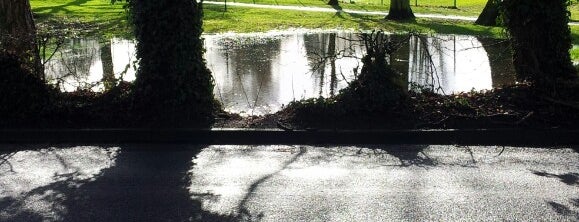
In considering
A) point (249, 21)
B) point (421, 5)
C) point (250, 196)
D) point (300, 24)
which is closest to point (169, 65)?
point (250, 196)

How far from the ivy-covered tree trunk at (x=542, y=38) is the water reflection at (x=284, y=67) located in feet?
3.79

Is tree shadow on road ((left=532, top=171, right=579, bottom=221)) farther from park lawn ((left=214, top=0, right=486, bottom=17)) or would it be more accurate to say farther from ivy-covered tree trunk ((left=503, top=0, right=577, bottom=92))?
park lawn ((left=214, top=0, right=486, bottom=17))

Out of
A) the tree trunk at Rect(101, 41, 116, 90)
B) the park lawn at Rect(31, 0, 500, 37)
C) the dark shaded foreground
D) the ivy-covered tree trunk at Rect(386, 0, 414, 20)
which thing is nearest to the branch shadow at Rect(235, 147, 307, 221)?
the dark shaded foreground

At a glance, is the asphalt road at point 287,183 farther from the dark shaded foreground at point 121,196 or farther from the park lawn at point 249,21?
the park lawn at point 249,21

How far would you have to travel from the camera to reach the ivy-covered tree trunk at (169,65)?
290 inches

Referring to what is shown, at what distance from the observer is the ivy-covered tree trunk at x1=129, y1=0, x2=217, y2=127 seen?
736 cm

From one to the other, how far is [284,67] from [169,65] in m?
5.26

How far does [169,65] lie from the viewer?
24.6 feet

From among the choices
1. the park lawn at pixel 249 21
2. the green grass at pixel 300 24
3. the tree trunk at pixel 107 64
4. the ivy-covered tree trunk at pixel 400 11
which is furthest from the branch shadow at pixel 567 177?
the ivy-covered tree trunk at pixel 400 11

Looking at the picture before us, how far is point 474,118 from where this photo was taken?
737 centimetres

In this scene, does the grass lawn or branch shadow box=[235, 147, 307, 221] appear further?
the grass lawn

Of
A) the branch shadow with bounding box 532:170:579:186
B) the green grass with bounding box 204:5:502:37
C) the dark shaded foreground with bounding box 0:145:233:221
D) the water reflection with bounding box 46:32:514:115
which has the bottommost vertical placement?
the dark shaded foreground with bounding box 0:145:233:221

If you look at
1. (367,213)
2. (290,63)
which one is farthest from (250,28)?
(367,213)

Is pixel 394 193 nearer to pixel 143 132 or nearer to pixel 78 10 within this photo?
pixel 143 132
